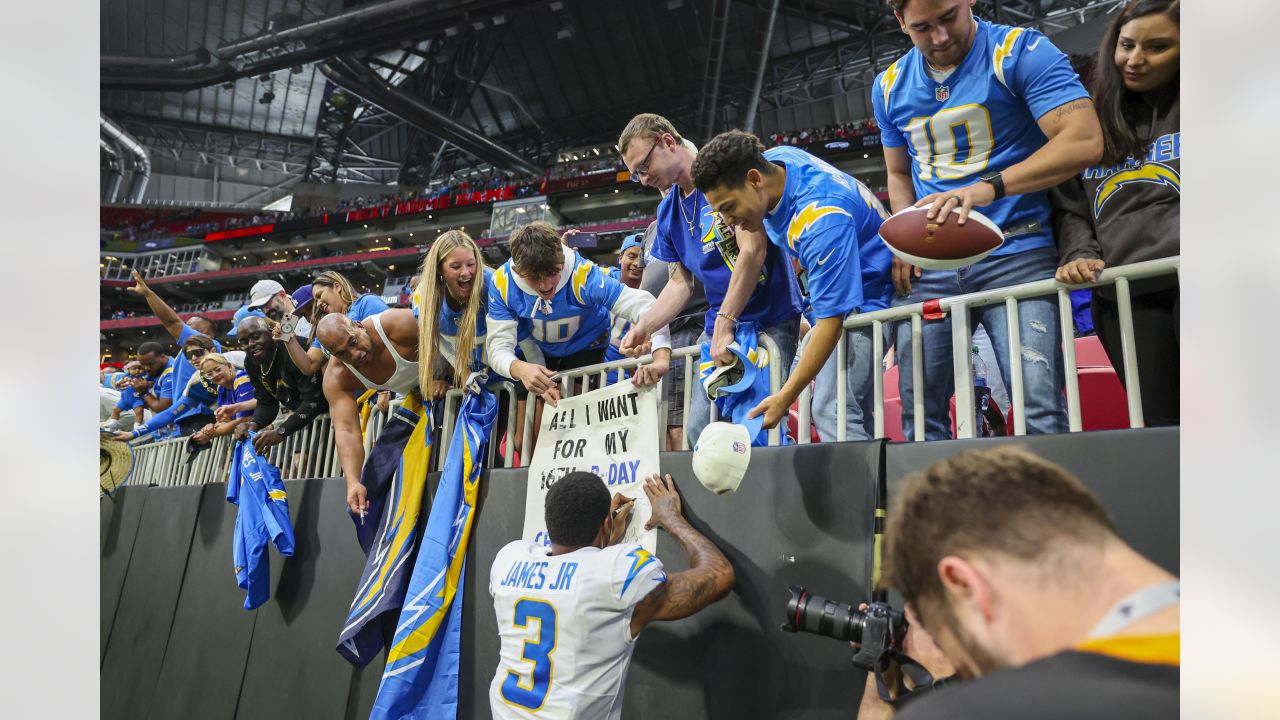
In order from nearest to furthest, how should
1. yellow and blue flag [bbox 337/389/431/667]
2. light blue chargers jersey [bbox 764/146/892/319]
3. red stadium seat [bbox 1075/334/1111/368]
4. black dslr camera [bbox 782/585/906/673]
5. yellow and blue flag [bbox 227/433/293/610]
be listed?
1. black dslr camera [bbox 782/585/906/673]
2. light blue chargers jersey [bbox 764/146/892/319]
3. red stadium seat [bbox 1075/334/1111/368]
4. yellow and blue flag [bbox 337/389/431/667]
5. yellow and blue flag [bbox 227/433/293/610]

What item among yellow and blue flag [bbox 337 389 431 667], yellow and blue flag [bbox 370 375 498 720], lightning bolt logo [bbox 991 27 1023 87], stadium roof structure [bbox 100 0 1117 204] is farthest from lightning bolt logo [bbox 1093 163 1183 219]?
stadium roof structure [bbox 100 0 1117 204]

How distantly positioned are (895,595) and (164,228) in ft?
132

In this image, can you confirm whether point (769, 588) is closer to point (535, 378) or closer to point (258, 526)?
point (535, 378)

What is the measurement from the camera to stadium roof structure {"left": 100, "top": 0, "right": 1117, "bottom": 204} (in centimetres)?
1839

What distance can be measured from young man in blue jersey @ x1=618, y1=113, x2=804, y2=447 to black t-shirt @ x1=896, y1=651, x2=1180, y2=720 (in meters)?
1.65

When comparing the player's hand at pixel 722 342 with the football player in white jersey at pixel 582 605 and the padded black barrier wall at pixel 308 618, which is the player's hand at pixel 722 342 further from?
the padded black barrier wall at pixel 308 618

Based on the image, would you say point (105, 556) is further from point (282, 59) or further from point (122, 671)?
point (282, 59)

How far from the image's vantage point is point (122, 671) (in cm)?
542

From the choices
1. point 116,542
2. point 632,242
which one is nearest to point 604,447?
point 632,242

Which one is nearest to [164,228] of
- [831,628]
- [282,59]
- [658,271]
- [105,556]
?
[282,59]

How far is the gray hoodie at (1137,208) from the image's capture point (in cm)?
158

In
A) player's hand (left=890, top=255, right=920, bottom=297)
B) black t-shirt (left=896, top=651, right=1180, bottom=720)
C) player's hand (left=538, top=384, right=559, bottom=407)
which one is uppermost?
player's hand (left=890, top=255, right=920, bottom=297)

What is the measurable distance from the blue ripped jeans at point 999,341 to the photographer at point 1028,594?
108 cm

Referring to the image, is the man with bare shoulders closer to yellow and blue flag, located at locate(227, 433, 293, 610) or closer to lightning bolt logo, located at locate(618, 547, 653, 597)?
yellow and blue flag, located at locate(227, 433, 293, 610)
